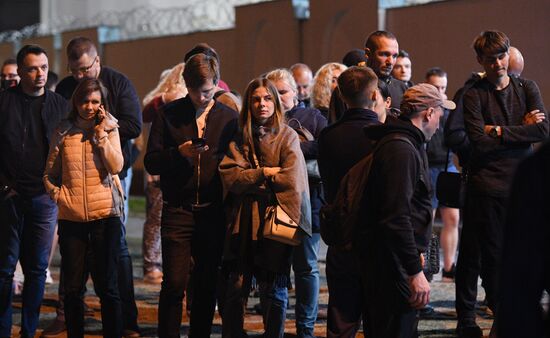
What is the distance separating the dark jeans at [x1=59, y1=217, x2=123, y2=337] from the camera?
671cm

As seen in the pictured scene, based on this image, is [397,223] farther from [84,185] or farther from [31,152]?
[31,152]

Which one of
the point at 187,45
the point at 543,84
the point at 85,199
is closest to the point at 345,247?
the point at 85,199

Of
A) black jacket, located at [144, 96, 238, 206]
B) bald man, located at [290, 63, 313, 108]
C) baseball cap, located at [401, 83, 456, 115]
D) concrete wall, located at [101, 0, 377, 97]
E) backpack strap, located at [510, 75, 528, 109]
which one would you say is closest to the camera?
baseball cap, located at [401, 83, 456, 115]

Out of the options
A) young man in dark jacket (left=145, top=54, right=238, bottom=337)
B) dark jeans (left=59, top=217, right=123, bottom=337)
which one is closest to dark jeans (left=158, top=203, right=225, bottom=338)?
young man in dark jacket (left=145, top=54, right=238, bottom=337)

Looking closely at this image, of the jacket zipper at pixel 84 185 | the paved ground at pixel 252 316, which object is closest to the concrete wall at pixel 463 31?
the paved ground at pixel 252 316

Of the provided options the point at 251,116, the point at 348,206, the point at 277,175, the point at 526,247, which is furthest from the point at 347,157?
the point at 526,247

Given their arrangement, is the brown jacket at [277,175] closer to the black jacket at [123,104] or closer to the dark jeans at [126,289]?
the black jacket at [123,104]

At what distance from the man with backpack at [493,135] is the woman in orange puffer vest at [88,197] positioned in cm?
237

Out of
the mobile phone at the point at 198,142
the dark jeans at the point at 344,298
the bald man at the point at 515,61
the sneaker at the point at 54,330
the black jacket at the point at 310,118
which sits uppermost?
the bald man at the point at 515,61

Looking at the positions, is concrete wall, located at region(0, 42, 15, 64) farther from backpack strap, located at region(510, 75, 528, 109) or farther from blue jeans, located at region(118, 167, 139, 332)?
backpack strap, located at region(510, 75, 528, 109)

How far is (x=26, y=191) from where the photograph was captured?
7.37 m

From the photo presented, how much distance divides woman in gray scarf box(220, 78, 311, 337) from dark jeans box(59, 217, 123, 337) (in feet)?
2.82

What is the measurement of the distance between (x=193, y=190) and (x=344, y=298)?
1.27m

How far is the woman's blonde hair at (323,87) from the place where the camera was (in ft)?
26.1
